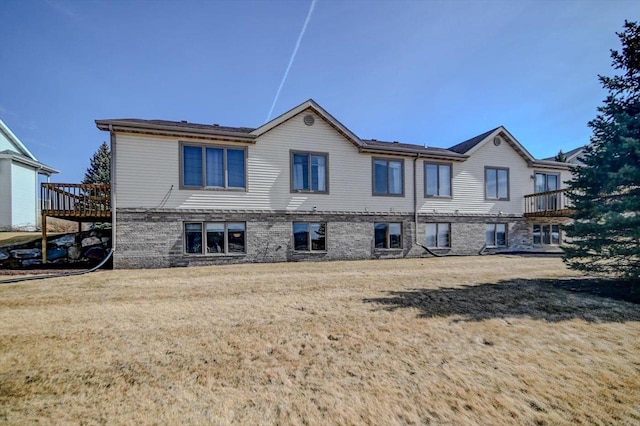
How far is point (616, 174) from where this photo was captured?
7.04 metres

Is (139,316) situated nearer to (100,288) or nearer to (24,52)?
(100,288)

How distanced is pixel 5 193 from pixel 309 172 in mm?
22459

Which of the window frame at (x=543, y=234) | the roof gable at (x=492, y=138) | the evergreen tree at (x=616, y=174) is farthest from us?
the window frame at (x=543, y=234)

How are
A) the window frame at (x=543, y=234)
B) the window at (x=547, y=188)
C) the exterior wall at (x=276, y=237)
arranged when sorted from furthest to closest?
the window frame at (x=543, y=234) < the window at (x=547, y=188) < the exterior wall at (x=276, y=237)

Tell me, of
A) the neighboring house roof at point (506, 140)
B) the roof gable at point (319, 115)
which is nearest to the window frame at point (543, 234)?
the neighboring house roof at point (506, 140)

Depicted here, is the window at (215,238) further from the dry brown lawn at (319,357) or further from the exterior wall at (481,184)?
the exterior wall at (481,184)

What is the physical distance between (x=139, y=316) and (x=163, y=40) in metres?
13.4

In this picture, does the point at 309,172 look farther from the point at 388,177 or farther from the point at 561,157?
the point at 561,157

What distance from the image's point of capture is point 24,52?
47.9 feet

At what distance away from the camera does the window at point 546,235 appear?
61.3 feet

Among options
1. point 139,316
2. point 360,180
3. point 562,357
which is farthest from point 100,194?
point 562,357

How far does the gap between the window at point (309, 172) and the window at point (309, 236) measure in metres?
1.83

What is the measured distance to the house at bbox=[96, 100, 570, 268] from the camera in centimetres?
1205

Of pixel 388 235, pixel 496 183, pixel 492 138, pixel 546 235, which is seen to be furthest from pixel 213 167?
pixel 546 235
